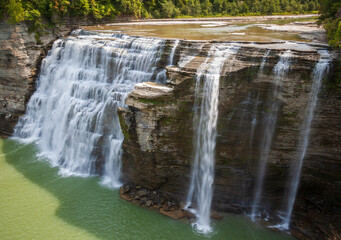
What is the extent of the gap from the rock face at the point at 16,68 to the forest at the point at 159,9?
0.90 metres

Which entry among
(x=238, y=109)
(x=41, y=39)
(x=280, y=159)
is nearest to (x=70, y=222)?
(x=238, y=109)

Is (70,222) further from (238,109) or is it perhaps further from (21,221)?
(238,109)

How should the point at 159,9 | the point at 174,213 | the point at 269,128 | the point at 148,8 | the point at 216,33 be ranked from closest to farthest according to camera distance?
the point at 269,128 < the point at 174,213 < the point at 216,33 < the point at 148,8 < the point at 159,9

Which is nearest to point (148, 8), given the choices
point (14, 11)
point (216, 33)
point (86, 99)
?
point (216, 33)

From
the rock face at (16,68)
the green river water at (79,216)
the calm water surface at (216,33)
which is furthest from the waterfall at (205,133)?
the rock face at (16,68)

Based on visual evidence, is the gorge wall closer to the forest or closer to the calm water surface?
the forest

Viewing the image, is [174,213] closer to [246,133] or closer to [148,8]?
[246,133]

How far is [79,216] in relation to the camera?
13.3 m

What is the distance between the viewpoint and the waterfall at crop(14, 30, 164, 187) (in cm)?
1608

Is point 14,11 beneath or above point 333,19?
above

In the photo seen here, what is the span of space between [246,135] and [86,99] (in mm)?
10058

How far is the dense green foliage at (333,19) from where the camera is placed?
471 inches

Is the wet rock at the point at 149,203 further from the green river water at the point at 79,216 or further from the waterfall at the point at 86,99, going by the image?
the waterfall at the point at 86,99

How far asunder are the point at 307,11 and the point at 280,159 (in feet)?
108
